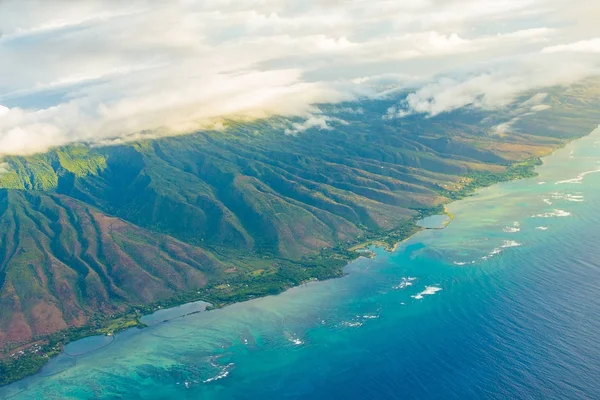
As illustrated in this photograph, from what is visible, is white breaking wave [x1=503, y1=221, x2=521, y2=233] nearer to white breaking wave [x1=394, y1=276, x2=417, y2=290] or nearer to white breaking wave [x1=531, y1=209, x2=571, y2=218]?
white breaking wave [x1=531, y1=209, x2=571, y2=218]

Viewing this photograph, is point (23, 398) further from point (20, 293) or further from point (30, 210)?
point (30, 210)

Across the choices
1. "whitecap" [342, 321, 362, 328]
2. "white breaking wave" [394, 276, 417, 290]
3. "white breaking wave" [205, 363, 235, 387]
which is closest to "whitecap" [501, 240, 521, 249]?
"white breaking wave" [394, 276, 417, 290]

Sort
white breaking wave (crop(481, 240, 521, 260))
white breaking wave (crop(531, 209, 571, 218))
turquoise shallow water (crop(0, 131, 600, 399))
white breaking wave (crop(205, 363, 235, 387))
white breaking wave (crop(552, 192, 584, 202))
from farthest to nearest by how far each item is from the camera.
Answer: white breaking wave (crop(552, 192, 584, 202))
white breaking wave (crop(531, 209, 571, 218))
white breaking wave (crop(481, 240, 521, 260))
white breaking wave (crop(205, 363, 235, 387))
turquoise shallow water (crop(0, 131, 600, 399))

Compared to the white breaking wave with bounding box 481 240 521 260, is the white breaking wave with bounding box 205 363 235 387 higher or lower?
higher

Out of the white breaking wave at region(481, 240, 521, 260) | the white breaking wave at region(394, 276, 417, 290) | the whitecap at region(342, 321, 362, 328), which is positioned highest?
the whitecap at region(342, 321, 362, 328)

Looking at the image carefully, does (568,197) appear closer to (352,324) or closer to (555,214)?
(555,214)

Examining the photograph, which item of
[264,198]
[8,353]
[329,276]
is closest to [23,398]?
[8,353]

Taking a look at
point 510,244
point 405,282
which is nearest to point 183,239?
point 405,282

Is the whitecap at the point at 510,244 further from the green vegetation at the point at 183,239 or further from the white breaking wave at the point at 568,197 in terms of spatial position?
the white breaking wave at the point at 568,197
